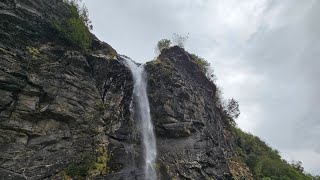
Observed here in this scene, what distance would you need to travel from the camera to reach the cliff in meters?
24.7

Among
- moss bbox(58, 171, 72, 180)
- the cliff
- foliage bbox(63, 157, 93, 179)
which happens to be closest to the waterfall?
the cliff

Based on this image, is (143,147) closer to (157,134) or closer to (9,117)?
(157,134)

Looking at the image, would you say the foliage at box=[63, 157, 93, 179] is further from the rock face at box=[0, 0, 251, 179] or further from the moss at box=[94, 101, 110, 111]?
the moss at box=[94, 101, 110, 111]

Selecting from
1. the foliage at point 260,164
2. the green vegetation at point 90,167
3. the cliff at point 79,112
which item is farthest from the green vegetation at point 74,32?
the foliage at point 260,164

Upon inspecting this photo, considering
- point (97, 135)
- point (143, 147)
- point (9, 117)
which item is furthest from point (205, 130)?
point (9, 117)

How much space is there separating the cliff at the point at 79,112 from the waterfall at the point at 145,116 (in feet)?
2.13

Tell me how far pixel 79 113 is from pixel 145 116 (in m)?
7.72

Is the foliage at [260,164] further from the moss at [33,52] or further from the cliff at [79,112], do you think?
the moss at [33,52]

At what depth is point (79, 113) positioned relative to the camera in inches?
1110

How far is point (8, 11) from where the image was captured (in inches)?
1139

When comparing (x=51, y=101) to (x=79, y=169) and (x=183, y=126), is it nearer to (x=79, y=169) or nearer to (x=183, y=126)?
(x=79, y=169)

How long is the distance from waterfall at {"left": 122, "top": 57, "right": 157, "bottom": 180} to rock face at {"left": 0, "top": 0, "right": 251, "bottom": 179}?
0.69 meters

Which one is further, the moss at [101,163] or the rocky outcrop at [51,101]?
the moss at [101,163]

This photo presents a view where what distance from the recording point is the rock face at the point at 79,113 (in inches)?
970
